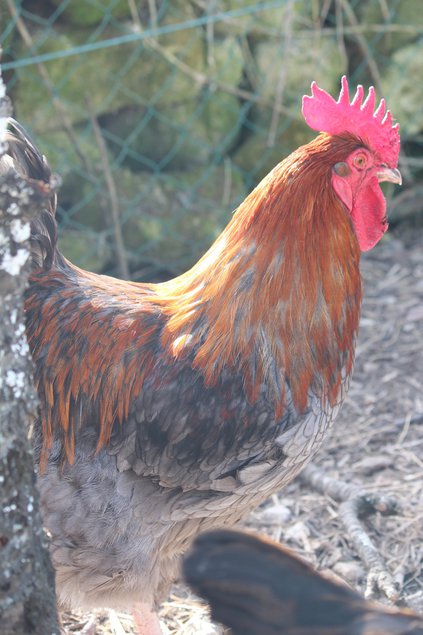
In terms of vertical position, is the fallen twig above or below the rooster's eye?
below

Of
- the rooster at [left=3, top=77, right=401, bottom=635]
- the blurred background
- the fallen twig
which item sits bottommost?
the fallen twig

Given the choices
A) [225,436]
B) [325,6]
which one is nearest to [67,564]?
[225,436]

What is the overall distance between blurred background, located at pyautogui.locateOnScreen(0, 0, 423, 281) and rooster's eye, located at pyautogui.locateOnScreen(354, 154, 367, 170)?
2.44 meters

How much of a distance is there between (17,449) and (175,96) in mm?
4153

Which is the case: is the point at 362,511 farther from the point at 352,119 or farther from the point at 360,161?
the point at 352,119

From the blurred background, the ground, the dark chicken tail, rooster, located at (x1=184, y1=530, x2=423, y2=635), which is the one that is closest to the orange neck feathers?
the dark chicken tail

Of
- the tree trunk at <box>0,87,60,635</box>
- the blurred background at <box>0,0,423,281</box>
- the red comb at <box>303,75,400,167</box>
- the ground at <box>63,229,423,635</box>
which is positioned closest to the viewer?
the tree trunk at <box>0,87,60,635</box>

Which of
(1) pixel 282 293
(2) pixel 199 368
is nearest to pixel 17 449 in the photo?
(2) pixel 199 368

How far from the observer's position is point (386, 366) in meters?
4.79

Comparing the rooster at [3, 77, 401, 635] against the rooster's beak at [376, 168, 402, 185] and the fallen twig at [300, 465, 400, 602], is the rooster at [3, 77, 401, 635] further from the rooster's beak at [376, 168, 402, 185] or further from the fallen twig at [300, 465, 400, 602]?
the fallen twig at [300, 465, 400, 602]

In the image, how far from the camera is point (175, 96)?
5.64 m

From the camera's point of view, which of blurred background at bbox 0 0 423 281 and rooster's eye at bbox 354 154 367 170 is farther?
blurred background at bbox 0 0 423 281

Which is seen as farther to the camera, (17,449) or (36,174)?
(36,174)

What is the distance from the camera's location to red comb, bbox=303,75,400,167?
2924mm
